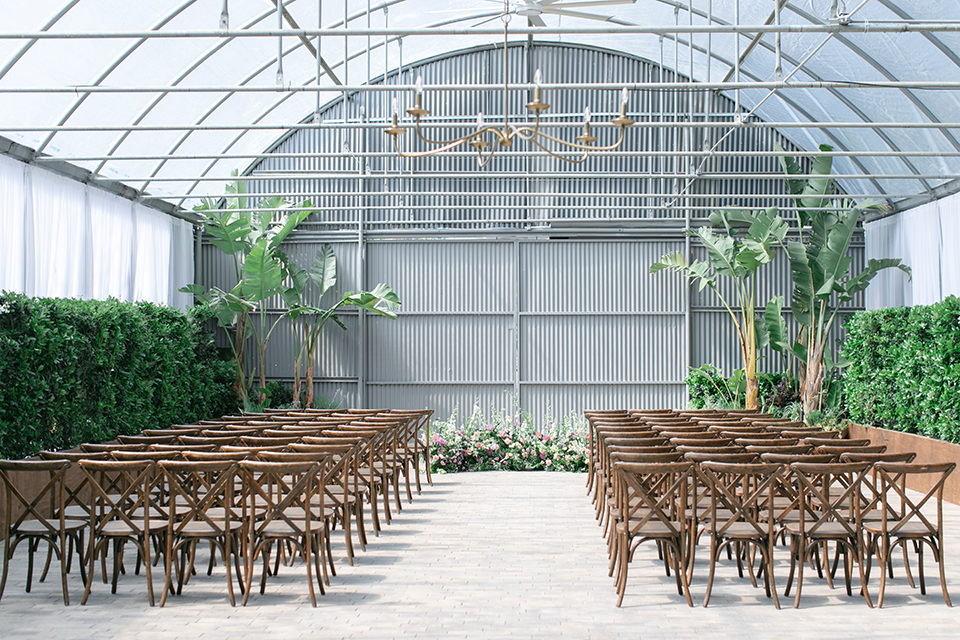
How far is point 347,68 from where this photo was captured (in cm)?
1222

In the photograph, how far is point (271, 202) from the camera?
14.0 metres

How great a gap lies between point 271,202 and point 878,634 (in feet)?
37.5

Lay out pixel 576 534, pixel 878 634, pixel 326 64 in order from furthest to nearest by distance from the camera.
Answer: pixel 326 64 < pixel 576 534 < pixel 878 634

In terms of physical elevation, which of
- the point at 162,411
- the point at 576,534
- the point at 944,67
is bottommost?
the point at 576,534

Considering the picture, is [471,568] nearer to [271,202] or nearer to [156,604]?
[156,604]

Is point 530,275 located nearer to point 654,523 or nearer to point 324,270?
point 324,270

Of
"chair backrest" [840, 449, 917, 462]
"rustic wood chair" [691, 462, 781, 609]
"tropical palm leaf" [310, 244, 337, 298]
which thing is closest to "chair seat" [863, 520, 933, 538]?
"chair backrest" [840, 449, 917, 462]

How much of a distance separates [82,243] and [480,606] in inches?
334

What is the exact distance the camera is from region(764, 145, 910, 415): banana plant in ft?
40.6

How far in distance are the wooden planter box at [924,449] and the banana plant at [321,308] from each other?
719 cm

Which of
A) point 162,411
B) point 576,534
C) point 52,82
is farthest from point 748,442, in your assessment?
point 52,82

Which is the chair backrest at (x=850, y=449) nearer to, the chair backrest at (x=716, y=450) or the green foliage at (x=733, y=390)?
the chair backrest at (x=716, y=450)

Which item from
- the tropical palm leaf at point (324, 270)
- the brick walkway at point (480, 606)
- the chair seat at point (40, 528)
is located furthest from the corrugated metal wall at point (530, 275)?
the chair seat at point (40, 528)

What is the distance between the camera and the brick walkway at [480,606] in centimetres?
474
